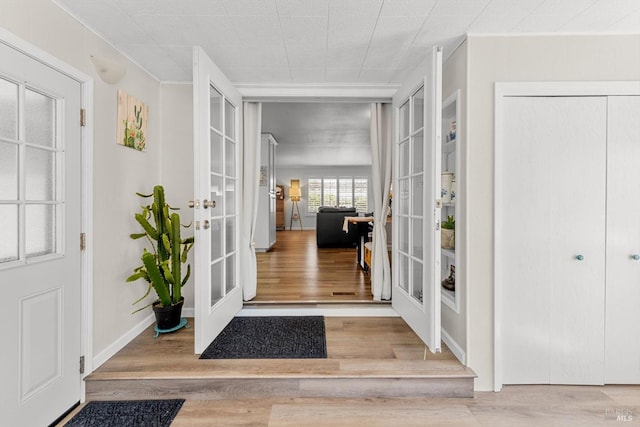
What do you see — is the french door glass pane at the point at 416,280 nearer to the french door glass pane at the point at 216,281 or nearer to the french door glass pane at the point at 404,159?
the french door glass pane at the point at 404,159

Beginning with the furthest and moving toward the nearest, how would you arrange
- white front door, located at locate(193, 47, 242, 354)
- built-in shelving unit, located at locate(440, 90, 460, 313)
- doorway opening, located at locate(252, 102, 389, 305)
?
1. doorway opening, located at locate(252, 102, 389, 305)
2. built-in shelving unit, located at locate(440, 90, 460, 313)
3. white front door, located at locate(193, 47, 242, 354)

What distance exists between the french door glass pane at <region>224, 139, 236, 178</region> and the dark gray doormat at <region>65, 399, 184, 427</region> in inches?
62.5

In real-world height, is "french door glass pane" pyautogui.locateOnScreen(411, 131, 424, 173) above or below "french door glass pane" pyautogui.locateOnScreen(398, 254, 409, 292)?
above

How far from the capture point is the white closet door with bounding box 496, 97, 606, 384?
6.52 ft

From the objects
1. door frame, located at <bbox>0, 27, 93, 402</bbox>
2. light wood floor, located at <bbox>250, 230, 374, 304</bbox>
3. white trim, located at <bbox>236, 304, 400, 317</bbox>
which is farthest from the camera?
light wood floor, located at <bbox>250, 230, 374, 304</bbox>

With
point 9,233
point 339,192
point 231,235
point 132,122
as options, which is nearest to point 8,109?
point 9,233

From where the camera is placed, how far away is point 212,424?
1667 mm

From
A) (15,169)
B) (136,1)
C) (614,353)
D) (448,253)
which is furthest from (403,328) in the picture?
(136,1)

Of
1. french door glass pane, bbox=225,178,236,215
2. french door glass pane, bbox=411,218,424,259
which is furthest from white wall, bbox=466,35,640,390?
french door glass pane, bbox=225,178,236,215

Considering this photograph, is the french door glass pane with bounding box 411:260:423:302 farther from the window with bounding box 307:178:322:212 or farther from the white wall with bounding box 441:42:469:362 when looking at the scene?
the window with bounding box 307:178:322:212

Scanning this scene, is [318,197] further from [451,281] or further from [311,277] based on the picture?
[451,281]

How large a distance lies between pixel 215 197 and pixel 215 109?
643mm

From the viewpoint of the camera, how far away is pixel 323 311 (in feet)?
9.48

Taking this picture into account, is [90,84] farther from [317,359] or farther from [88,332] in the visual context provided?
[317,359]
